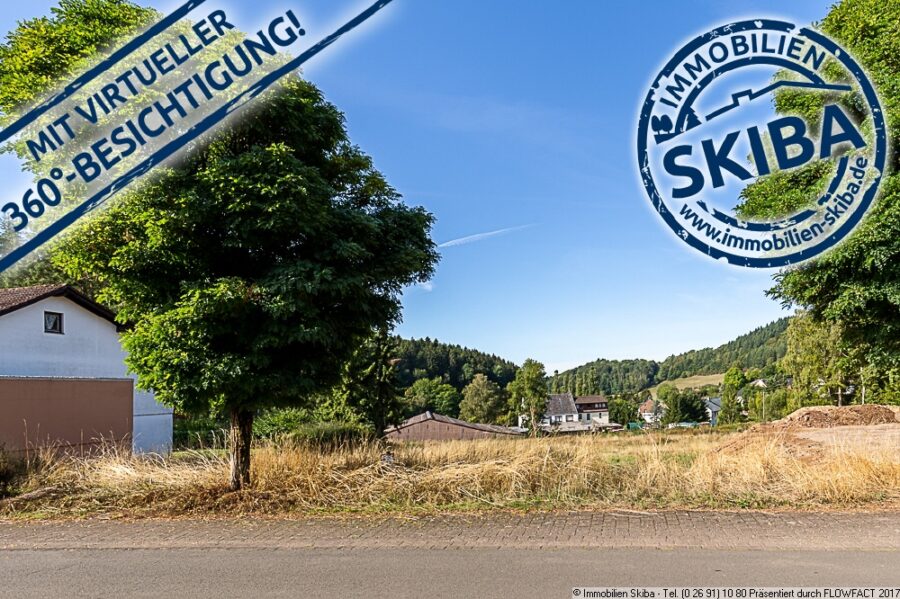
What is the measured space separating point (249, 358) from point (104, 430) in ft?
47.6

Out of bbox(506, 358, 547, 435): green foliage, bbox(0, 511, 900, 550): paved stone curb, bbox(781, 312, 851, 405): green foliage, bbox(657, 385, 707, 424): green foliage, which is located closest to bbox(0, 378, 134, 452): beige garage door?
bbox(0, 511, 900, 550): paved stone curb

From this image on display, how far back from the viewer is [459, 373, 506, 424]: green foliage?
90625mm

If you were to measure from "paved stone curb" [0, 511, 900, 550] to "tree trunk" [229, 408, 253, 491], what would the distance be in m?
1.36

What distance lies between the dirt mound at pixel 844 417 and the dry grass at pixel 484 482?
35.2 feet

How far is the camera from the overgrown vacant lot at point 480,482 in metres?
8.84

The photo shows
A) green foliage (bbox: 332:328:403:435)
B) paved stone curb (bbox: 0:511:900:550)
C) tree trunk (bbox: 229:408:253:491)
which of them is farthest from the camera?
green foliage (bbox: 332:328:403:435)

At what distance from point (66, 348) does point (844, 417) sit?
2504 cm

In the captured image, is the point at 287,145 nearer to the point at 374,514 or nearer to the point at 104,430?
the point at 374,514

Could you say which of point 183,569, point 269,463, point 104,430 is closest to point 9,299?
point 104,430

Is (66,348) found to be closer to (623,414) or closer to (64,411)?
(64,411)

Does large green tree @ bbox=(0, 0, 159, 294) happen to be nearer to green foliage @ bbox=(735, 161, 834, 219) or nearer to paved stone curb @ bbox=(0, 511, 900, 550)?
paved stone curb @ bbox=(0, 511, 900, 550)

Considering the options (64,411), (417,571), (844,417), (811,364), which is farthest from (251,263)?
(811,364)

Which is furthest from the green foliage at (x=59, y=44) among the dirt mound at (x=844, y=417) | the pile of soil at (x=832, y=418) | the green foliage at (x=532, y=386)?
the green foliage at (x=532, y=386)

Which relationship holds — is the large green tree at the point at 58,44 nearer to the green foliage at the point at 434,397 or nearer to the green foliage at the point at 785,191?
the green foliage at the point at 785,191
